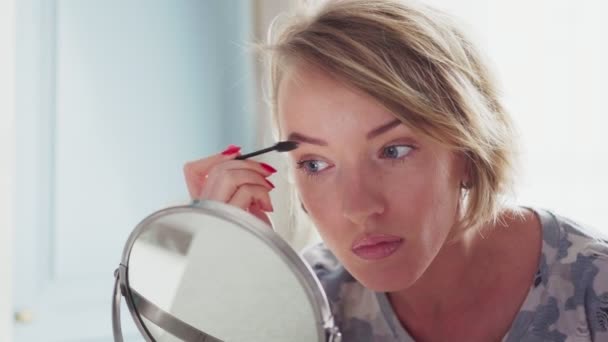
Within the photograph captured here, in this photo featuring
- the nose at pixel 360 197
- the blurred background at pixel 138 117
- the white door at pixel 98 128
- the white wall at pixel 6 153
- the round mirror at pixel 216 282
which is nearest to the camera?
the round mirror at pixel 216 282

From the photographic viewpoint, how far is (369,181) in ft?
2.65

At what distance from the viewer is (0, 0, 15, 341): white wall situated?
68.6 inches

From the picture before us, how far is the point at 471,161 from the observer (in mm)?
954

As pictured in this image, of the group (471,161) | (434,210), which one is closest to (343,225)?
(434,210)

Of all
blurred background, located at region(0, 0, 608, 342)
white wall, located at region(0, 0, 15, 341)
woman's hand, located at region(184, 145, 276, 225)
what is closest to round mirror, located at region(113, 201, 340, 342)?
woman's hand, located at region(184, 145, 276, 225)

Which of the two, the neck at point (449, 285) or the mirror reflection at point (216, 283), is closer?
the mirror reflection at point (216, 283)

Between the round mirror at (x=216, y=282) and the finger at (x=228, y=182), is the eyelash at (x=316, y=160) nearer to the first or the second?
the finger at (x=228, y=182)

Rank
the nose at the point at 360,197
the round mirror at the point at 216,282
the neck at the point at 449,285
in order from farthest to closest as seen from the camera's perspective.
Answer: the neck at the point at 449,285 < the nose at the point at 360,197 < the round mirror at the point at 216,282

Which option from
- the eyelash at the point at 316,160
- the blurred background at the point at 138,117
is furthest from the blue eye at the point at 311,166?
the blurred background at the point at 138,117

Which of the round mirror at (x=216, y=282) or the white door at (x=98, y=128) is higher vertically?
the round mirror at (x=216, y=282)

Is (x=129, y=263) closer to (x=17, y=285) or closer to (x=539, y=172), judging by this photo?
(x=539, y=172)

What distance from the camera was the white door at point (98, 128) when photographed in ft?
6.48

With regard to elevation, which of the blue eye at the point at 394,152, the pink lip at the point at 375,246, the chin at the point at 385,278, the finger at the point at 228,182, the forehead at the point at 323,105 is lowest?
the chin at the point at 385,278

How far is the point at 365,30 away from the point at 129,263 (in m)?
0.41
